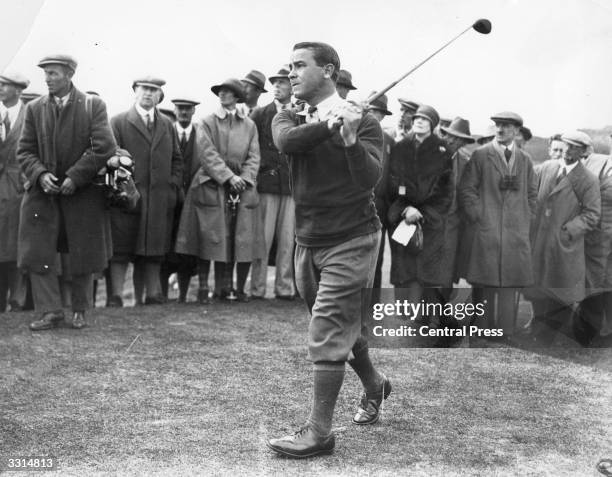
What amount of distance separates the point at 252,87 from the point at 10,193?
9.48ft

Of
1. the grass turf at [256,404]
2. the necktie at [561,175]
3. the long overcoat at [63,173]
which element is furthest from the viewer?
the necktie at [561,175]

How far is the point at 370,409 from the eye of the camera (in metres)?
5.14

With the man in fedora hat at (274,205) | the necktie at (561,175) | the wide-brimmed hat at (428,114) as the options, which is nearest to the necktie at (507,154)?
the necktie at (561,175)

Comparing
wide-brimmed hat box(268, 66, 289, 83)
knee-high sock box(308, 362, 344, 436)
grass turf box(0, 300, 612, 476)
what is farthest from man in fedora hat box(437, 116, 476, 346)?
knee-high sock box(308, 362, 344, 436)

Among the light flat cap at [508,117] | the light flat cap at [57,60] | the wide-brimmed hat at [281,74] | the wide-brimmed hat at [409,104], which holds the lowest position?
the light flat cap at [508,117]

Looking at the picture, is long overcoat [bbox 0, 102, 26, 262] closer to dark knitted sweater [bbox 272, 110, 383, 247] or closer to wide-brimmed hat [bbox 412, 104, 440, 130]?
wide-brimmed hat [bbox 412, 104, 440, 130]

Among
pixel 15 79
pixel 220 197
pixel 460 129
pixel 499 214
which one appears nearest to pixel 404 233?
pixel 499 214

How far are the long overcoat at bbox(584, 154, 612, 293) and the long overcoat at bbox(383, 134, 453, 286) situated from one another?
4.61 feet

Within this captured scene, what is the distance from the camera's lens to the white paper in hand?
8.10 metres

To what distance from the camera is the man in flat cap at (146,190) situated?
8.85 meters

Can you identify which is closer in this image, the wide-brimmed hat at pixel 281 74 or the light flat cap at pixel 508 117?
the light flat cap at pixel 508 117

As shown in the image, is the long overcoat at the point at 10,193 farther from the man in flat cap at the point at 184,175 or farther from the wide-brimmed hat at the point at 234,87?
the wide-brimmed hat at the point at 234,87

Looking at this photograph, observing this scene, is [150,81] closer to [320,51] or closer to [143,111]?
[143,111]

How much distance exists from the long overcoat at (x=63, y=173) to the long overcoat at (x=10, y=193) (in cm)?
111
